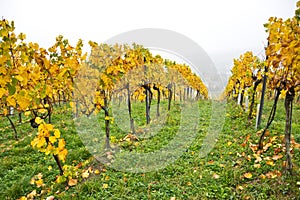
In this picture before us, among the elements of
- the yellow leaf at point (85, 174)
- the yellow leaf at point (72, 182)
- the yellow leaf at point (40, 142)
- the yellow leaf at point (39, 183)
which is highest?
the yellow leaf at point (40, 142)

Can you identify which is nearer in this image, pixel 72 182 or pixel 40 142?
pixel 40 142

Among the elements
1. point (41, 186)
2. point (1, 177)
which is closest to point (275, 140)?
point (41, 186)

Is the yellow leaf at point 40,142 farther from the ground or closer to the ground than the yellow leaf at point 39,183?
farther from the ground

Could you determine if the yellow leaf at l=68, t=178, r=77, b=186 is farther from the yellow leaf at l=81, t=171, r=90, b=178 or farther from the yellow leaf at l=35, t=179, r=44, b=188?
the yellow leaf at l=35, t=179, r=44, b=188

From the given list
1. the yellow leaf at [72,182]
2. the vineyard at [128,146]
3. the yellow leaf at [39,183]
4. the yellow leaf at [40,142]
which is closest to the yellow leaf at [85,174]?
the vineyard at [128,146]

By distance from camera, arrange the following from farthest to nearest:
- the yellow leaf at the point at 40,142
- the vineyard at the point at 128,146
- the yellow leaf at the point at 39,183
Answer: the yellow leaf at the point at 39,183 → the vineyard at the point at 128,146 → the yellow leaf at the point at 40,142

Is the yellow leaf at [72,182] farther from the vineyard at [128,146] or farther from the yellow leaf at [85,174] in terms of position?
the yellow leaf at [85,174]

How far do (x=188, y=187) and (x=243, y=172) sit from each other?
110 cm

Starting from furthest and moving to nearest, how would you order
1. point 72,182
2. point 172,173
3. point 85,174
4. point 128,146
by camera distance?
point 128,146
point 172,173
point 85,174
point 72,182

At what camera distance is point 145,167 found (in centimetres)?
433

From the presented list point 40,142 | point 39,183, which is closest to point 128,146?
point 39,183

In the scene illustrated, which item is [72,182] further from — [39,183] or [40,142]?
[40,142]

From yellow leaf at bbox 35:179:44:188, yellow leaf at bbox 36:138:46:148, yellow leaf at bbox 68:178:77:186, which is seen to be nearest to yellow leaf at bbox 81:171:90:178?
yellow leaf at bbox 68:178:77:186

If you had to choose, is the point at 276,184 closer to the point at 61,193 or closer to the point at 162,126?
the point at 61,193
